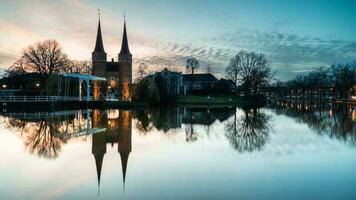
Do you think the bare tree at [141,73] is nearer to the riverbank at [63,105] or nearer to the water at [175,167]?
the riverbank at [63,105]

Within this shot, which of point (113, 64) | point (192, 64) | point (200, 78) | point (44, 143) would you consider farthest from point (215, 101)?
point (113, 64)

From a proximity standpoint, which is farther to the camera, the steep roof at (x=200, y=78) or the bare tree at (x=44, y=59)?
the steep roof at (x=200, y=78)

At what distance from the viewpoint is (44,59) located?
52438 mm

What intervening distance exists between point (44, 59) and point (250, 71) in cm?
4254

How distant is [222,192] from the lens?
746 centimetres

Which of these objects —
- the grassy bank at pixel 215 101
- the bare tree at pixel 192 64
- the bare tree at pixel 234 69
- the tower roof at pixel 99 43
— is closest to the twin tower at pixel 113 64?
the tower roof at pixel 99 43

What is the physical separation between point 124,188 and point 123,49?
3104 inches

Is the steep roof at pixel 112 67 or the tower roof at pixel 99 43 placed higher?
the tower roof at pixel 99 43

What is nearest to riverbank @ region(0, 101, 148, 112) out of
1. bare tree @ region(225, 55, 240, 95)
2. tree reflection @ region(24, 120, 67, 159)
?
tree reflection @ region(24, 120, 67, 159)

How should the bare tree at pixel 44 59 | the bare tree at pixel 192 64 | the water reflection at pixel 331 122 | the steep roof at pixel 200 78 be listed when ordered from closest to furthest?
the water reflection at pixel 331 122 → the bare tree at pixel 44 59 → the bare tree at pixel 192 64 → the steep roof at pixel 200 78

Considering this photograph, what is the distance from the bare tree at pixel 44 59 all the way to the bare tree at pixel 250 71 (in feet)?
122

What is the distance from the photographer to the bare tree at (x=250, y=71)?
6381cm

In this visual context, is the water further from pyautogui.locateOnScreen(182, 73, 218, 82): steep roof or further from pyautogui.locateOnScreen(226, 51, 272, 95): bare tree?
pyautogui.locateOnScreen(182, 73, 218, 82): steep roof

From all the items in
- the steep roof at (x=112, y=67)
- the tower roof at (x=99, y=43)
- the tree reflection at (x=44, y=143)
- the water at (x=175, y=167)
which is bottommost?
the water at (x=175, y=167)
